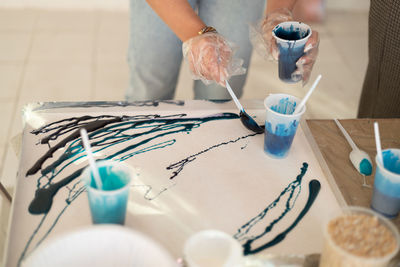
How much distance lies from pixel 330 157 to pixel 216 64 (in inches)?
17.1

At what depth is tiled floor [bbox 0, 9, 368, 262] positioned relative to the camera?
8.57 feet

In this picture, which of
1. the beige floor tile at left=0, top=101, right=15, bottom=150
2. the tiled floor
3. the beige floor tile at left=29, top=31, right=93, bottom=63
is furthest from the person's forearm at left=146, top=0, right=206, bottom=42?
the beige floor tile at left=29, top=31, right=93, bottom=63

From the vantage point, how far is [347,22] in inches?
138

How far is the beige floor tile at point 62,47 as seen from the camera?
292cm

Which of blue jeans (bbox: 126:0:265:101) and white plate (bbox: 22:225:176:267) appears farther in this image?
blue jeans (bbox: 126:0:265:101)

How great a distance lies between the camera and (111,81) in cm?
277

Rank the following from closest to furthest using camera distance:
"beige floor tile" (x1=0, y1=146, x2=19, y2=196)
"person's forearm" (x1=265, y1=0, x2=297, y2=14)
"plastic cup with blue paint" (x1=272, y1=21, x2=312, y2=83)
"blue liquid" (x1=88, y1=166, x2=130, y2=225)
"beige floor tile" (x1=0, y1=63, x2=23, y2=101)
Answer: "blue liquid" (x1=88, y1=166, x2=130, y2=225) < "plastic cup with blue paint" (x1=272, y1=21, x2=312, y2=83) < "person's forearm" (x1=265, y1=0, x2=297, y2=14) < "beige floor tile" (x1=0, y1=146, x2=19, y2=196) < "beige floor tile" (x1=0, y1=63, x2=23, y2=101)

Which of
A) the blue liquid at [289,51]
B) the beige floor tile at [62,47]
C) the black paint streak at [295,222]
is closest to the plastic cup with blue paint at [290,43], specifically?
the blue liquid at [289,51]

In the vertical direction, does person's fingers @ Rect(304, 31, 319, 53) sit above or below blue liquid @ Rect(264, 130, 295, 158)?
above

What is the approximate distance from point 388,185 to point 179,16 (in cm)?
81

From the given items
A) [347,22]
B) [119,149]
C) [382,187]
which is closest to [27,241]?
[119,149]

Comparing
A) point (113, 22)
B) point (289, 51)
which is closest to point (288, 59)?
point (289, 51)

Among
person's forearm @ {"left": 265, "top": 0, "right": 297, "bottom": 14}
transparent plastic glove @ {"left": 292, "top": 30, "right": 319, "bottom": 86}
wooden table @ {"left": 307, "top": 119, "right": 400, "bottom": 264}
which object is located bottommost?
wooden table @ {"left": 307, "top": 119, "right": 400, "bottom": 264}

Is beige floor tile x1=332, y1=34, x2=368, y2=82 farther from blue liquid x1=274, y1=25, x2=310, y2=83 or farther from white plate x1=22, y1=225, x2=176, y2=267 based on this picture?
white plate x1=22, y1=225, x2=176, y2=267
